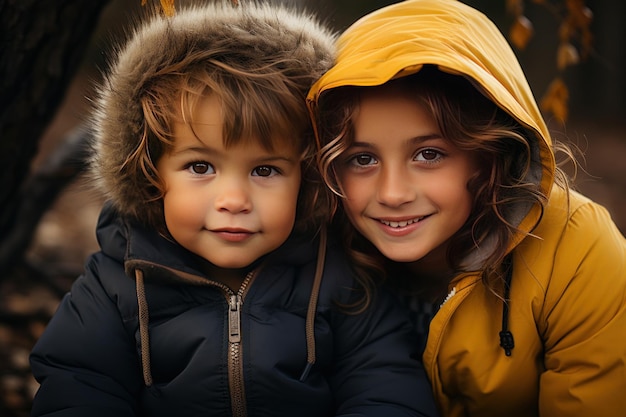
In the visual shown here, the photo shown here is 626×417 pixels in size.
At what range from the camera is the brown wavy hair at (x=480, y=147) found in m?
2.21

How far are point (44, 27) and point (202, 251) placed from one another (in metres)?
0.99

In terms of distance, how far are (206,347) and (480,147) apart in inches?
41.5

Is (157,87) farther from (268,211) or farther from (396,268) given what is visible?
(396,268)

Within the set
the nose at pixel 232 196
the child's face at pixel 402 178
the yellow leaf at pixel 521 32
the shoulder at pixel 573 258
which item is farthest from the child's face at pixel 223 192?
the yellow leaf at pixel 521 32

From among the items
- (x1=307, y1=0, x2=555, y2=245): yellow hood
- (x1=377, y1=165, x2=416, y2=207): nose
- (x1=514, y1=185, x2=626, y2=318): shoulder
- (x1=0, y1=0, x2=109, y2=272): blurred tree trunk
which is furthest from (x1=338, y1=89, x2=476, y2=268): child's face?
(x1=0, y1=0, x2=109, y2=272): blurred tree trunk

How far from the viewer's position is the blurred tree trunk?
97.3 inches

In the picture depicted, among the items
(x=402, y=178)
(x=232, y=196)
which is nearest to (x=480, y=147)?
(x=402, y=178)

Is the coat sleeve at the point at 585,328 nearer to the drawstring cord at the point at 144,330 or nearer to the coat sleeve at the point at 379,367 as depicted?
the coat sleeve at the point at 379,367

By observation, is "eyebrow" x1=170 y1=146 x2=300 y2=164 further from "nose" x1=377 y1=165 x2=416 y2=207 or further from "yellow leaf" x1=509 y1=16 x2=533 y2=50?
"yellow leaf" x1=509 y1=16 x2=533 y2=50

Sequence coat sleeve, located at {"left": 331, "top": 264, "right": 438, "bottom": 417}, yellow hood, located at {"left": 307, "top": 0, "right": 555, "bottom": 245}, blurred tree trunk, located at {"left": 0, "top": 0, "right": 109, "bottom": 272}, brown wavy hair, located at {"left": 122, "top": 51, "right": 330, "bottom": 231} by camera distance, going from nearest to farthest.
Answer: yellow hood, located at {"left": 307, "top": 0, "right": 555, "bottom": 245}
brown wavy hair, located at {"left": 122, "top": 51, "right": 330, "bottom": 231}
coat sleeve, located at {"left": 331, "top": 264, "right": 438, "bottom": 417}
blurred tree trunk, located at {"left": 0, "top": 0, "right": 109, "bottom": 272}

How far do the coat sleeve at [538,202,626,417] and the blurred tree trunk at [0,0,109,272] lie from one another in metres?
1.87

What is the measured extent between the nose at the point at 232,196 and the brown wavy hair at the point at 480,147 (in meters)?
0.26

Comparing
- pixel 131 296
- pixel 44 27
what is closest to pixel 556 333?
pixel 131 296

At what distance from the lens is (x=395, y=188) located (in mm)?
2211
